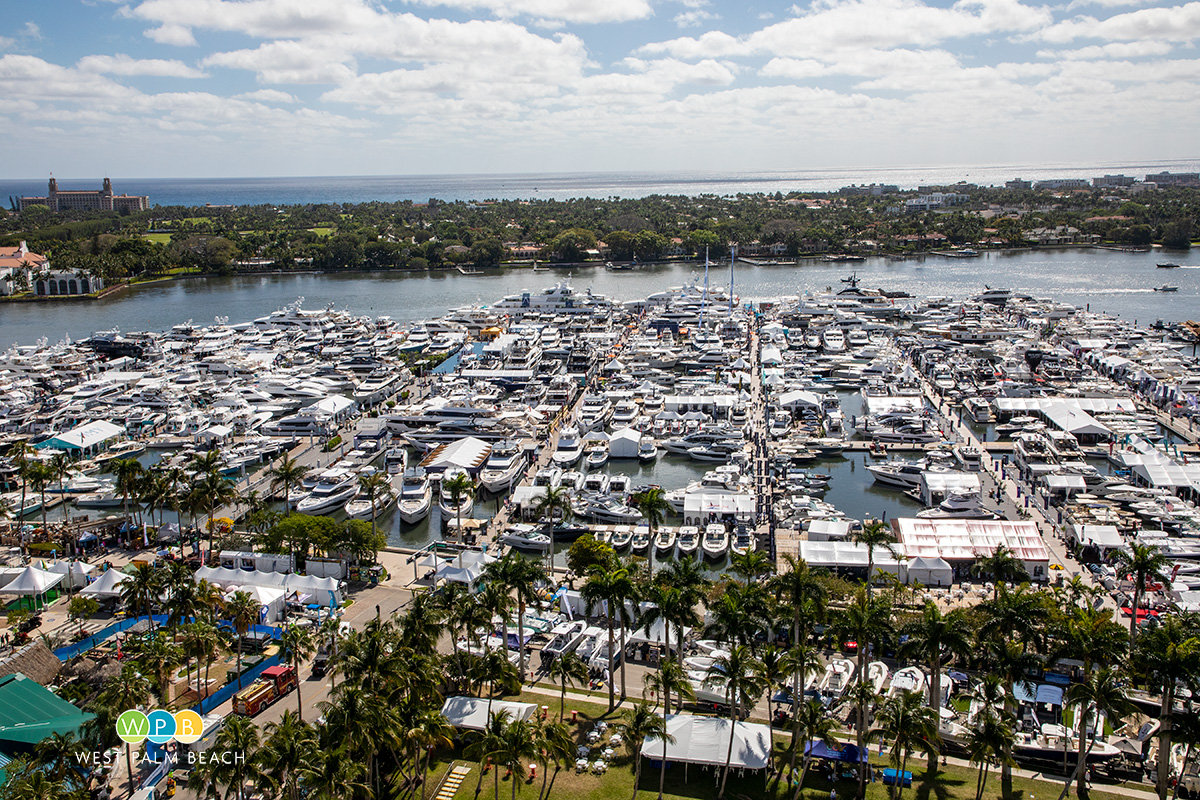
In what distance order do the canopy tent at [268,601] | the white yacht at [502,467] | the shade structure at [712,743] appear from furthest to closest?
the white yacht at [502,467] → the canopy tent at [268,601] → the shade structure at [712,743]

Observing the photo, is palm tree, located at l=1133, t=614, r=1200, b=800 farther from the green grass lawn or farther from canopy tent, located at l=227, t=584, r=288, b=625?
canopy tent, located at l=227, t=584, r=288, b=625

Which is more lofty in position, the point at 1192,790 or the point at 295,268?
the point at 295,268

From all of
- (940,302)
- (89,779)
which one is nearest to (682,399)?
(89,779)

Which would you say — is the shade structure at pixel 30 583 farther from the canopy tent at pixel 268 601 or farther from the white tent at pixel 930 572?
the white tent at pixel 930 572

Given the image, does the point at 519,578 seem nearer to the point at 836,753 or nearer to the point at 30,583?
the point at 836,753

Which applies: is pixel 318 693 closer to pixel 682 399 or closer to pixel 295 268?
pixel 682 399

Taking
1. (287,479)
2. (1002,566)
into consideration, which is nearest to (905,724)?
(1002,566)

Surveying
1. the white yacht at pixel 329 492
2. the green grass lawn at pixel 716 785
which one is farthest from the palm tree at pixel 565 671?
the white yacht at pixel 329 492
